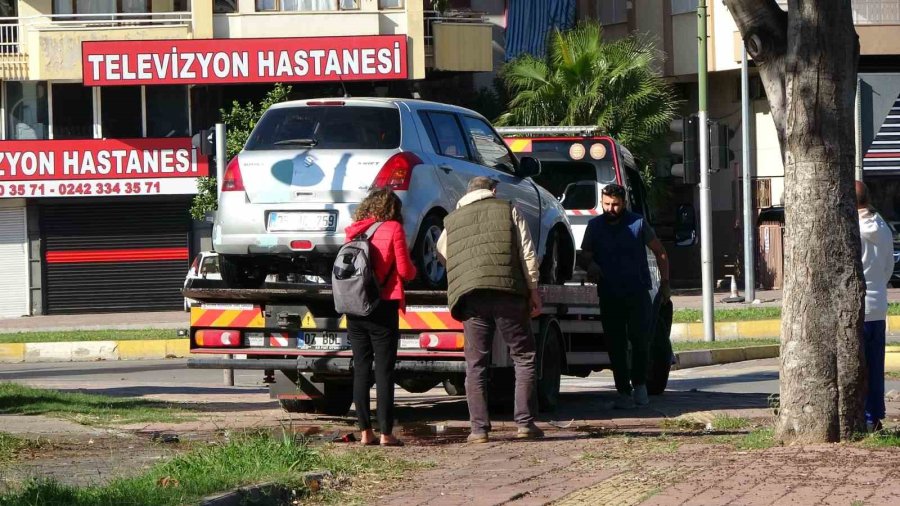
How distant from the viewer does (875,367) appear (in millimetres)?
9539

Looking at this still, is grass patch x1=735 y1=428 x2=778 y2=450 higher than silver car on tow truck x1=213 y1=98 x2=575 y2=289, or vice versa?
silver car on tow truck x1=213 y1=98 x2=575 y2=289

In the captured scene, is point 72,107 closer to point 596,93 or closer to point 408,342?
point 596,93

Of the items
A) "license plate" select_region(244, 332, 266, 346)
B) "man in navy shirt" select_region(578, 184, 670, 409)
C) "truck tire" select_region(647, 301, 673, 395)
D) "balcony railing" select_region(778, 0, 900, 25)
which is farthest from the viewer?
"balcony railing" select_region(778, 0, 900, 25)

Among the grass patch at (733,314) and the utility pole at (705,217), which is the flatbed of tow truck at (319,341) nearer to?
the utility pole at (705,217)

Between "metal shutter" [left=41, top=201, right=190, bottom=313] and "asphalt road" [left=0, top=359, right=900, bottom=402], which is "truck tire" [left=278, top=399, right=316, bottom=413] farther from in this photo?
"metal shutter" [left=41, top=201, right=190, bottom=313]

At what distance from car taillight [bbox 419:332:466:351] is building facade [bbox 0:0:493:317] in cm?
2126

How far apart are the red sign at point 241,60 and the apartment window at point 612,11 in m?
9.84

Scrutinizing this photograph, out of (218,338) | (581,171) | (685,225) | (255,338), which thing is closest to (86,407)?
(218,338)

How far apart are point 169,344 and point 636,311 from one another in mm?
11073

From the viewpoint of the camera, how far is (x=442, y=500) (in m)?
6.88

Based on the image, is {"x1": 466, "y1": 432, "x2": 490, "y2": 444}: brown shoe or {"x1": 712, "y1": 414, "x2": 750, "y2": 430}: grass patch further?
{"x1": 712, "y1": 414, "x2": 750, "y2": 430}: grass patch

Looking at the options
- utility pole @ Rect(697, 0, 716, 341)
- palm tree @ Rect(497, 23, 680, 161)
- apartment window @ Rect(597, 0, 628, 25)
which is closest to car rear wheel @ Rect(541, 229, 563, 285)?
utility pole @ Rect(697, 0, 716, 341)

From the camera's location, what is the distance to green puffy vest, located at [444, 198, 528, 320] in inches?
369

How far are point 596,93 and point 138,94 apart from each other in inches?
420
